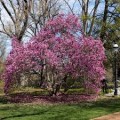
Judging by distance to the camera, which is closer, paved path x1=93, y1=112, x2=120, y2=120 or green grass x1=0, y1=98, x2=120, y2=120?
paved path x1=93, y1=112, x2=120, y2=120

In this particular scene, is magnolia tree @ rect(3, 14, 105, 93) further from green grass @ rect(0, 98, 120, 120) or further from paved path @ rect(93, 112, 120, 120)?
paved path @ rect(93, 112, 120, 120)

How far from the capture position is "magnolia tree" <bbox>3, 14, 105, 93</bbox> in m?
21.8

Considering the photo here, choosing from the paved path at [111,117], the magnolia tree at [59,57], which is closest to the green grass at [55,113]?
the paved path at [111,117]

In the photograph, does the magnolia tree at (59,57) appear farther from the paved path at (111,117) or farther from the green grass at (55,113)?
the paved path at (111,117)

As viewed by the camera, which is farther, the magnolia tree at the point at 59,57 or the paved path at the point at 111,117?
the magnolia tree at the point at 59,57

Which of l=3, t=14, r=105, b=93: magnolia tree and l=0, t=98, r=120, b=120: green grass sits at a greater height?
l=3, t=14, r=105, b=93: magnolia tree

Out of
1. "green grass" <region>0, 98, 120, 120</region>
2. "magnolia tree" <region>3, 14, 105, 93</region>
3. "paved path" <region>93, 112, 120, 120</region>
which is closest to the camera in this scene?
"paved path" <region>93, 112, 120, 120</region>

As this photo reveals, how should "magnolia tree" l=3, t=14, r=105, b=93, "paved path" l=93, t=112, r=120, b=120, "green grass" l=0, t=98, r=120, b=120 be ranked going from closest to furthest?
"paved path" l=93, t=112, r=120, b=120
"green grass" l=0, t=98, r=120, b=120
"magnolia tree" l=3, t=14, r=105, b=93

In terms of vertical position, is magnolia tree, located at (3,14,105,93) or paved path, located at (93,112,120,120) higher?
magnolia tree, located at (3,14,105,93)

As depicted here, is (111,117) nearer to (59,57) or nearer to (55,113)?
(55,113)

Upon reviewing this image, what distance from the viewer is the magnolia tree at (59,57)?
71.5 feet

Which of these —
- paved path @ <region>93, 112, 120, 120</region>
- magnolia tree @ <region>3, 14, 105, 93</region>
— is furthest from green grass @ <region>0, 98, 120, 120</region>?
magnolia tree @ <region>3, 14, 105, 93</region>

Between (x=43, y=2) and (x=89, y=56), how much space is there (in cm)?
2308

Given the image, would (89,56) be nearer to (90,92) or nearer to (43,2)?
(90,92)
